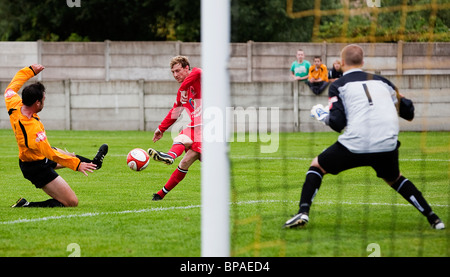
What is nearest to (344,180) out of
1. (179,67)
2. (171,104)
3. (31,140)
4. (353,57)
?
(179,67)

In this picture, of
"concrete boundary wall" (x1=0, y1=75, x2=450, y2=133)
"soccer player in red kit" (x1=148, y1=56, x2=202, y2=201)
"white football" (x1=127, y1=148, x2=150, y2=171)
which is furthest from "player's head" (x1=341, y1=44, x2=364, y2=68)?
"concrete boundary wall" (x1=0, y1=75, x2=450, y2=133)

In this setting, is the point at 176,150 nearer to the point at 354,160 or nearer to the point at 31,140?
the point at 31,140

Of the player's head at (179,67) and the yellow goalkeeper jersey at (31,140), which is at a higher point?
the player's head at (179,67)

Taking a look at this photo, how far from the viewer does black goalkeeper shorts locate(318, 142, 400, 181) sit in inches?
251

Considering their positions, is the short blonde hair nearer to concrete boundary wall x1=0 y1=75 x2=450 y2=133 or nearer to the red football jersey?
the red football jersey

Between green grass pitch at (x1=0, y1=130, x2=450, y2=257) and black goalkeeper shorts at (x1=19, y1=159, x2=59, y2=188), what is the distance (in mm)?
326

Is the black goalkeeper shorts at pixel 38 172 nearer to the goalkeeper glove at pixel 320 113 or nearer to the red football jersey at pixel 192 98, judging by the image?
the red football jersey at pixel 192 98

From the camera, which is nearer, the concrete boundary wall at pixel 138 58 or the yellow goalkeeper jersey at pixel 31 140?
the yellow goalkeeper jersey at pixel 31 140

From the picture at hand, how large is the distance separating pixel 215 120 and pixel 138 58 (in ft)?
72.8

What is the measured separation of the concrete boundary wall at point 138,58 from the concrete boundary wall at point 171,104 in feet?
11.6

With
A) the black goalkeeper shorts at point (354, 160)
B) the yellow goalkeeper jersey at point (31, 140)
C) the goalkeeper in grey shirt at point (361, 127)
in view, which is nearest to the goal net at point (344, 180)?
the goalkeeper in grey shirt at point (361, 127)

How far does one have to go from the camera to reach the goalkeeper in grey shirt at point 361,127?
20.7 ft
